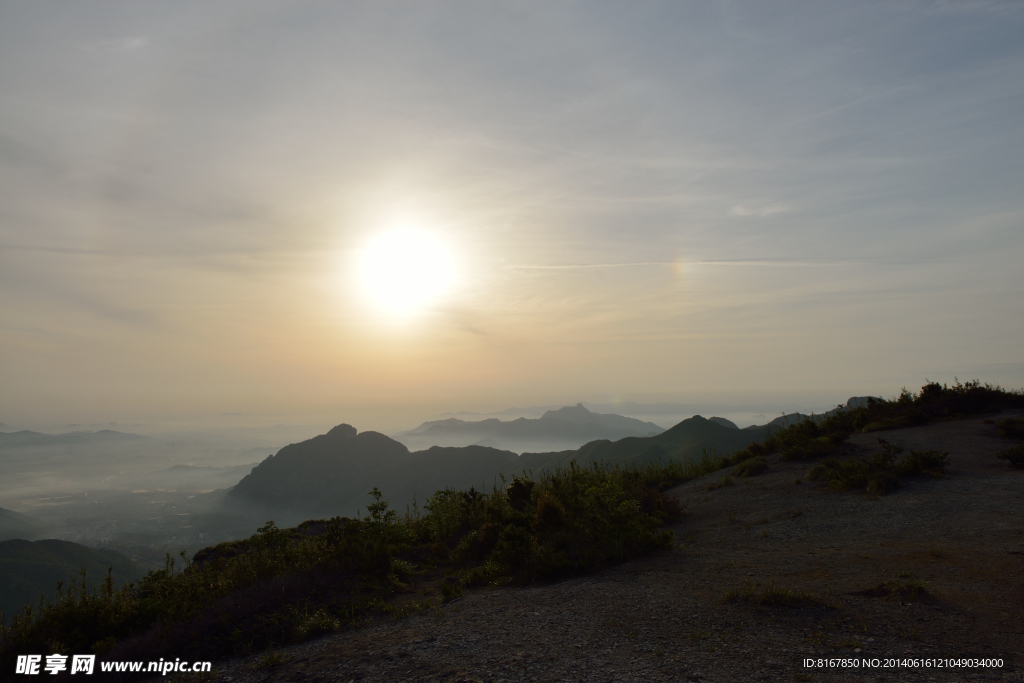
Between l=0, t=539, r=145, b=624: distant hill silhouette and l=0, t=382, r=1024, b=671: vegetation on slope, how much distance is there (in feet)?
287

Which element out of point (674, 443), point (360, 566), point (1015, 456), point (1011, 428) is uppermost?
point (1011, 428)

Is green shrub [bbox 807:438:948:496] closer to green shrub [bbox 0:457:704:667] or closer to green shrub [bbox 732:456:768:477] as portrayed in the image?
green shrub [bbox 732:456:768:477]

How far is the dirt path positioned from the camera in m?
5.38

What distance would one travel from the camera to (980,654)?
5125 mm

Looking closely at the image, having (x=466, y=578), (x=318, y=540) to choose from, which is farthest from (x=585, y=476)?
(x=318, y=540)

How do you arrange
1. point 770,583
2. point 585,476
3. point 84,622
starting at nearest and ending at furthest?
point 770,583
point 84,622
point 585,476

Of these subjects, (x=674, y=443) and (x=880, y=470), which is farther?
(x=674, y=443)

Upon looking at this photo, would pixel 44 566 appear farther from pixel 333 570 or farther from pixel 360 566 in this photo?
pixel 360 566

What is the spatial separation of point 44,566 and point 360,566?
125 metres

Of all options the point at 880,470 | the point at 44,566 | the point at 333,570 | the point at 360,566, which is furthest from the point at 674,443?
the point at 44,566

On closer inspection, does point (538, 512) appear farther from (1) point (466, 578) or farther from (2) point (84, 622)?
(2) point (84, 622)

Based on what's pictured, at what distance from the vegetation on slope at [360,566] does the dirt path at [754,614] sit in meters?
0.78

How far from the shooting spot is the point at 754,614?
260 inches

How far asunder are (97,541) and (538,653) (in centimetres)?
21646
